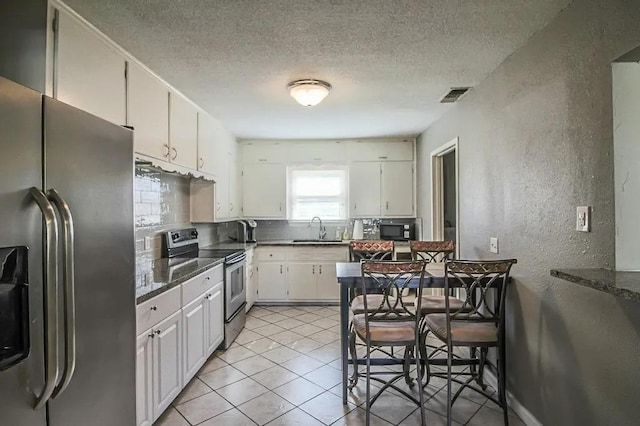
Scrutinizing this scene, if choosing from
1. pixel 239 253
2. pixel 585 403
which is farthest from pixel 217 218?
pixel 585 403

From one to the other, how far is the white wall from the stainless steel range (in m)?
2.90

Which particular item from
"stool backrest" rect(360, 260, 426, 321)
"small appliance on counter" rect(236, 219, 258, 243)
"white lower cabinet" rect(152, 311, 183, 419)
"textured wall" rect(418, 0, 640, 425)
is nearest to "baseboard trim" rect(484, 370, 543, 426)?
"textured wall" rect(418, 0, 640, 425)

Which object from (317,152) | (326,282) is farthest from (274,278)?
(317,152)

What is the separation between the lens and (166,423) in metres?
2.30

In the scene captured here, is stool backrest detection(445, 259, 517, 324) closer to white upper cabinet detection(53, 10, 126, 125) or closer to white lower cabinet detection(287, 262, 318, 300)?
white upper cabinet detection(53, 10, 126, 125)

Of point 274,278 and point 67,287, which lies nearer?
point 67,287

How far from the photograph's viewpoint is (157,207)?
3381 millimetres

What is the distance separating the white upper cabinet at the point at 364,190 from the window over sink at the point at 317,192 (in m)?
0.19

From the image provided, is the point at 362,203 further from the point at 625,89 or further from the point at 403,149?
the point at 625,89

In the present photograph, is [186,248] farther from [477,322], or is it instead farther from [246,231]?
[477,322]

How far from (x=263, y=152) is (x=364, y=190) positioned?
5.21ft

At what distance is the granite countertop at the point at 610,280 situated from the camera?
121 centimetres

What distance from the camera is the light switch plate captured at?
5.65ft

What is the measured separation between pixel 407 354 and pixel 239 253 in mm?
2081
